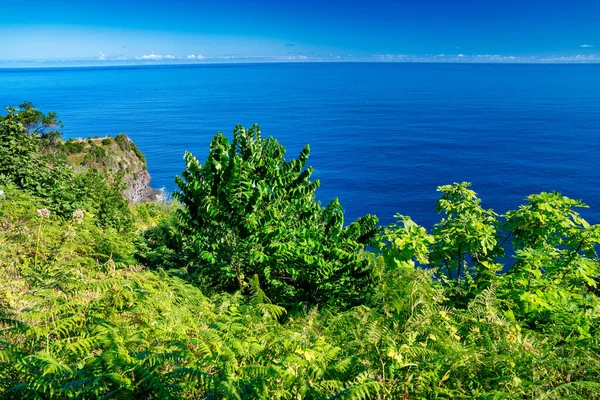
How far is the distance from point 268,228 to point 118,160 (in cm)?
4745

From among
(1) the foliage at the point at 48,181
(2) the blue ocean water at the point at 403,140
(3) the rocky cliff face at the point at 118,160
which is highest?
(2) the blue ocean water at the point at 403,140

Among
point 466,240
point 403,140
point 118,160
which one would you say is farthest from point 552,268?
point 403,140

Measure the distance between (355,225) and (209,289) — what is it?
4596 mm

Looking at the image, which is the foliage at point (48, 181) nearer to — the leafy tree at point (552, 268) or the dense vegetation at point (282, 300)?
the dense vegetation at point (282, 300)

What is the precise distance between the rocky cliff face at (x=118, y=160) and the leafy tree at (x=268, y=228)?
35547 millimetres

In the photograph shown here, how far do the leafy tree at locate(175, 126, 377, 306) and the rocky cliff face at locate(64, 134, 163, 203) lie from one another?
35.5 m

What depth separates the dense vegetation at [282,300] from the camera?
4516mm

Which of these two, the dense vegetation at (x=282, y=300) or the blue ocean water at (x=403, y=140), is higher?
the blue ocean water at (x=403, y=140)

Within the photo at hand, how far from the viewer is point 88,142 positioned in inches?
1905

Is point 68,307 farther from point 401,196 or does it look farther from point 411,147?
point 411,147

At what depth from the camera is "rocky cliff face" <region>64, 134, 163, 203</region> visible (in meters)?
44.9

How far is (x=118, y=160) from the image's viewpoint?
168ft

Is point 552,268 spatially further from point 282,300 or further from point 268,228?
point 282,300

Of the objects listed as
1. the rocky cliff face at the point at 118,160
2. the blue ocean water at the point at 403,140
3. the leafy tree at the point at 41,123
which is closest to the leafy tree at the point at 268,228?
the rocky cliff face at the point at 118,160
